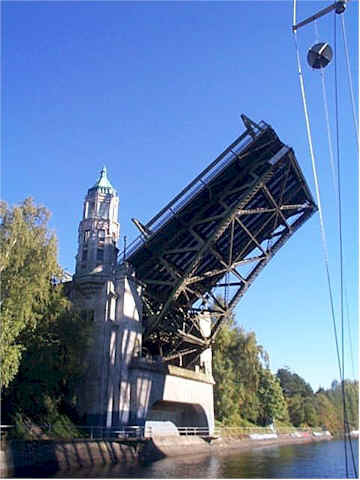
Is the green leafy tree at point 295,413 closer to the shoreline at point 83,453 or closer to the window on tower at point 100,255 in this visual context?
the shoreline at point 83,453

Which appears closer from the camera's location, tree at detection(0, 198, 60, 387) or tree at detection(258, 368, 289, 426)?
tree at detection(0, 198, 60, 387)

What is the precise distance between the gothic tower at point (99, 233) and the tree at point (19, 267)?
7105 millimetres

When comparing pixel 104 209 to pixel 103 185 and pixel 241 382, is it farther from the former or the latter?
pixel 241 382

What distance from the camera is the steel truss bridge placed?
2405 cm

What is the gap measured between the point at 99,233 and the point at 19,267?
9552mm

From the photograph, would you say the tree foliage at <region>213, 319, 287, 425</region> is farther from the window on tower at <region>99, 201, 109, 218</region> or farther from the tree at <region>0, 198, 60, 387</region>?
the tree at <region>0, 198, 60, 387</region>

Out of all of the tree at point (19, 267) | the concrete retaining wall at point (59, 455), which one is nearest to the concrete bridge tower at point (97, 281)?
the concrete retaining wall at point (59, 455)

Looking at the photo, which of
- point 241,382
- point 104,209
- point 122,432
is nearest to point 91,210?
point 104,209

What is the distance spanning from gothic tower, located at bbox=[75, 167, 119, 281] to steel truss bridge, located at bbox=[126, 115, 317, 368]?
1.70m

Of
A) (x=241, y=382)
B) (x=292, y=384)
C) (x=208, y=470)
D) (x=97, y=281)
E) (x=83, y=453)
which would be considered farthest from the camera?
(x=292, y=384)

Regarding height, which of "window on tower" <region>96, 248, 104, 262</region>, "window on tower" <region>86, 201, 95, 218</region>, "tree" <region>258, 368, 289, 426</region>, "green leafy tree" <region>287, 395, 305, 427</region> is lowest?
"green leafy tree" <region>287, 395, 305, 427</region>

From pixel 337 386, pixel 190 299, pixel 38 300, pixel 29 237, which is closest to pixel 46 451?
pixel 38 300

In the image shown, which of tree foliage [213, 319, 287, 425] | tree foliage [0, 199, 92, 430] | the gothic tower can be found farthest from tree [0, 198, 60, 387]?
tree foliage [213, 319, 287, 425]

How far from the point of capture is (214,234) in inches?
977
